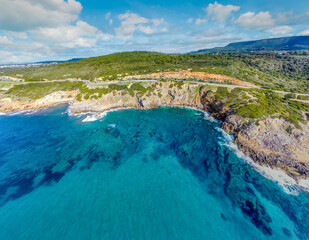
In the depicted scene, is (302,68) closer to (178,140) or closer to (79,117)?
(178,140)

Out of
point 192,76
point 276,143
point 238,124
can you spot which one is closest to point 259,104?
point 238,124

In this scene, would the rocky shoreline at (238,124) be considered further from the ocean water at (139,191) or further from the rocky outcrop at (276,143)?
the ocean water at (139,191)

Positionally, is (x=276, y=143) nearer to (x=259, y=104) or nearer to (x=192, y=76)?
(x=259, y=104)

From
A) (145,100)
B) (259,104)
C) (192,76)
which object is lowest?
(145,100)

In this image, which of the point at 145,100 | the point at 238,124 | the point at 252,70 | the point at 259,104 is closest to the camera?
the point at 238,124

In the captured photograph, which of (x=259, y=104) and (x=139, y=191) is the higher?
(x=259, y=104)

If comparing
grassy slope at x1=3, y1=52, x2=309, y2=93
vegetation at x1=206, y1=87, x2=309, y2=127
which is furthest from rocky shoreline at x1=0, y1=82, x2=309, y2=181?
grassy slope at x1=3, y1=52, x2=309, y2=93

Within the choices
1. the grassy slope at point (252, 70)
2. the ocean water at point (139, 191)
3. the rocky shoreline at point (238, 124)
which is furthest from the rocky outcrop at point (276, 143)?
the grassy slope at point (252, 70)
